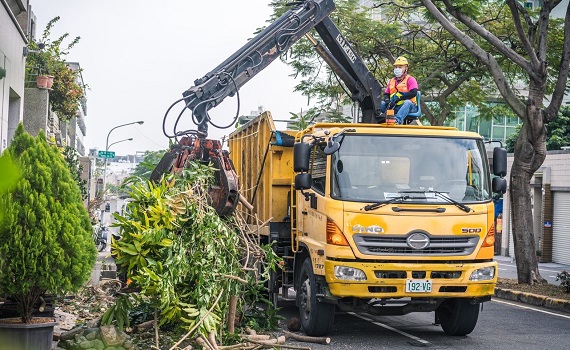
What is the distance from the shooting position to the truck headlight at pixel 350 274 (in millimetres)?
9773

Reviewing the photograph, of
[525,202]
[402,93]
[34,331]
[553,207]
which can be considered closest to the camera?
[34,331]

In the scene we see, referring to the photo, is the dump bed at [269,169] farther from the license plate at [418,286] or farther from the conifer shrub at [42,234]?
the conifer shrub at [42,234]

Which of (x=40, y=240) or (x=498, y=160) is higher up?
(x=498, y=160)

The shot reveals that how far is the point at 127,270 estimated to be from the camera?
865 centimetres

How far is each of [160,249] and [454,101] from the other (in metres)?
20.4

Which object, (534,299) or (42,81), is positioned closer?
(534,299)

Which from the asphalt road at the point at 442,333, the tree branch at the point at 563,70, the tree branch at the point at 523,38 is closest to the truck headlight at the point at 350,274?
the asphalt road at the point at 442,333

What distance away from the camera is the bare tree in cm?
1739

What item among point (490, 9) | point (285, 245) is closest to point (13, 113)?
point (285, 245)

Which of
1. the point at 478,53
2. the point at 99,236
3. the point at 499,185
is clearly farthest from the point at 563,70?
the point at 99,236

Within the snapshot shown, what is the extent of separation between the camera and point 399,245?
9859mm

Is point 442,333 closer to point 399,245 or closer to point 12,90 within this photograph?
point 399,245

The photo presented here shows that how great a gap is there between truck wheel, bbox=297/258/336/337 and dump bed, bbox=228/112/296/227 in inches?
53.1

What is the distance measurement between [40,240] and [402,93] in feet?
22.0
